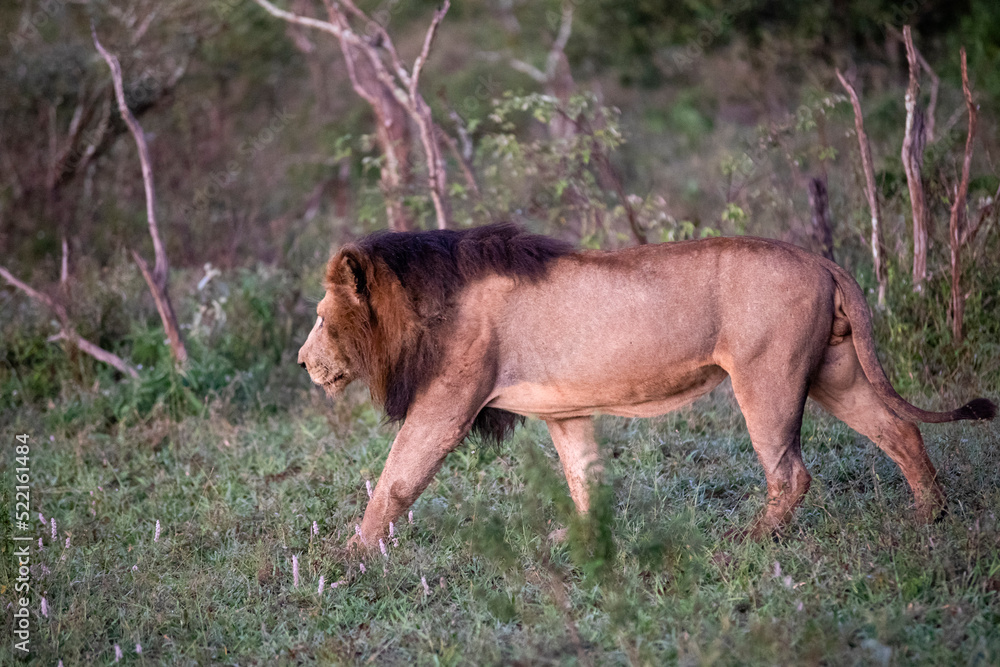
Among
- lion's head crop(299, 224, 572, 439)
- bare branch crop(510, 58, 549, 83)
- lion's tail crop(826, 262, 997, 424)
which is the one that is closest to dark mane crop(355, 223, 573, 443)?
lion's head crop(299, 224, 572, 439)

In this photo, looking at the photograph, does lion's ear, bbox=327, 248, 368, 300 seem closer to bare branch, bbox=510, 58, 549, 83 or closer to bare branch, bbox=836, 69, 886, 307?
bare branch, bbox=836, 69, 886, 307

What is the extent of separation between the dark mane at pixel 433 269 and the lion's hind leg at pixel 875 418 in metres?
1.24

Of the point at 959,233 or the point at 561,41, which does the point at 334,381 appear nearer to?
the point at 959,233

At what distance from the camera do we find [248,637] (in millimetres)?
3664

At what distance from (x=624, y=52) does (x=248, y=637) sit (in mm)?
13171

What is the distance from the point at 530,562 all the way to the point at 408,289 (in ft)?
4.16

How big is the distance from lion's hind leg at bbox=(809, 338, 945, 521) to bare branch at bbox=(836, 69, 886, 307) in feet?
7.04

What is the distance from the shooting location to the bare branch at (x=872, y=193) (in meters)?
5.70

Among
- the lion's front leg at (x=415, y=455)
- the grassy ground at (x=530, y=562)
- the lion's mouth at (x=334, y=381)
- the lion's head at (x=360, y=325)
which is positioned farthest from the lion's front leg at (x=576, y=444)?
→ the lion's mouth at (x=334, y=381)

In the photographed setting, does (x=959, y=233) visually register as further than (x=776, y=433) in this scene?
Yes

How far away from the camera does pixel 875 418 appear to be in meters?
4.10

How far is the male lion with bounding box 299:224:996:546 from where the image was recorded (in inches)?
151

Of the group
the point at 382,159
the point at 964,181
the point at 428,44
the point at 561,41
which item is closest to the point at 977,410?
Result: the point at 964,181

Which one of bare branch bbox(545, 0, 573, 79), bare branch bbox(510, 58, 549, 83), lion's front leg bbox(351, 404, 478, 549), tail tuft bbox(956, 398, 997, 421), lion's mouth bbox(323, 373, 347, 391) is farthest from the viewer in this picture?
bare branch bbox(545, 0, 573, 79)
